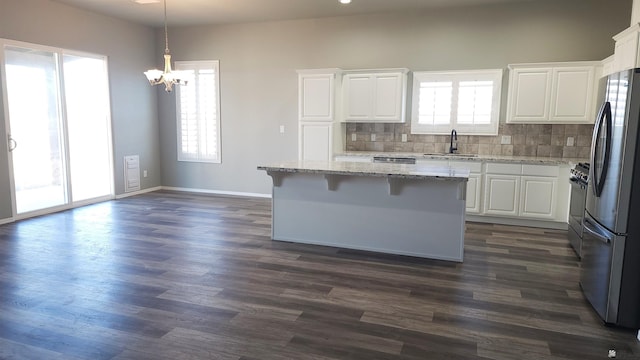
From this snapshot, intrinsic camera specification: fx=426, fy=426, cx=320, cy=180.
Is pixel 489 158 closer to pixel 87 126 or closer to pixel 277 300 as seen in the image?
pixel 277 300

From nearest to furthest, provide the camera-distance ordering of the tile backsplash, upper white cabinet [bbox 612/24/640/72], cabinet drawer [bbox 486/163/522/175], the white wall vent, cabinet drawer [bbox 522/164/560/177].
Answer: upper white cabinet [bbox 612/24/640/72] < cabinet drawer [bbox 522/164/560/177] < cabinet drawer [bbox 486/163/522/175] < the tile backsplash < the white wall vent

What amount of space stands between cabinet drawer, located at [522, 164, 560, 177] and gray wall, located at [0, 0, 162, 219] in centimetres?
634

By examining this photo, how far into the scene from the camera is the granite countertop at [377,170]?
3928 millimetres

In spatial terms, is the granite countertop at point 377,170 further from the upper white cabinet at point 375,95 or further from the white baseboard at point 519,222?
the upper white cabinet at point 375,95

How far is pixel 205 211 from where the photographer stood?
250 inches

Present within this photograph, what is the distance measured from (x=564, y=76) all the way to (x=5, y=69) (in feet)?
23.5

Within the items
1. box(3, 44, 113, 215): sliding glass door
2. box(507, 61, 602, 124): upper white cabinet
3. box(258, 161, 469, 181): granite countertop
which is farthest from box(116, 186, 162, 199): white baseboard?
box(507, 61, 602, 124): upper white cabinet

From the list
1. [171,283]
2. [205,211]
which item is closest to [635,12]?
[171,283]

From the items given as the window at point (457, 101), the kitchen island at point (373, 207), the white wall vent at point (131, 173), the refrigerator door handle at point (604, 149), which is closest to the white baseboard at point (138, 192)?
the white wall vent at point (131, 173)

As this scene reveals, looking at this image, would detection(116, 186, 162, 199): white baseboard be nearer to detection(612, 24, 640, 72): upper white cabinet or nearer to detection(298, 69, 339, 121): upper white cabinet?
detection(298, 69, 339, 121): upper white cabinet

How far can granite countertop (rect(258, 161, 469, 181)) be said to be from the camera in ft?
12.9

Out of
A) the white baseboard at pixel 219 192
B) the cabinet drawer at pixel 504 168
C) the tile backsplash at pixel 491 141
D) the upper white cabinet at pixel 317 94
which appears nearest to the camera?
the cabinet drawer at pixel 504 168

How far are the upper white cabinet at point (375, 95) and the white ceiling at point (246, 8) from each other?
3.02 ft

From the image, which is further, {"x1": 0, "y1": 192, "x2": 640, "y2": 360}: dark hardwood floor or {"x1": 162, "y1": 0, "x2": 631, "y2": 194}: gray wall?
{"x1": 162, "y1": 0, "x2": 631, "y2": 194}: gray wall
